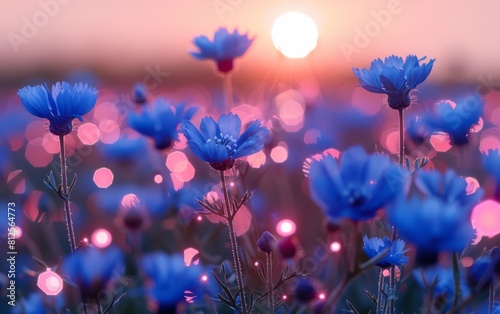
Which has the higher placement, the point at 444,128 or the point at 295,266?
the point at 444,128

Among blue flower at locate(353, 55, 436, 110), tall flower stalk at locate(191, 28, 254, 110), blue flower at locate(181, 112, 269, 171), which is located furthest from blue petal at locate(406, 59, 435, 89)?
tall flower stalk at locate(191, 28, 254, 110)

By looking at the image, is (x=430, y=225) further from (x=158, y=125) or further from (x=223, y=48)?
(x=223, y=48)

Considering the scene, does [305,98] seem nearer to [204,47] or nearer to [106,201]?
[106,201]

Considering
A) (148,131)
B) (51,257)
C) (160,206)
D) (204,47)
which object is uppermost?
(204,47)

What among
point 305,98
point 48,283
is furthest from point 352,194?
point 305,98

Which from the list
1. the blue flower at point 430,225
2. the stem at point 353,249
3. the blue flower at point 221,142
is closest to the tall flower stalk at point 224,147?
the blue flower at point 221,142

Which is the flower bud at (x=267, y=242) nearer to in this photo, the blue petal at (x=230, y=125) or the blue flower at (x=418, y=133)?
the blue petal at (x=230, y=125)
